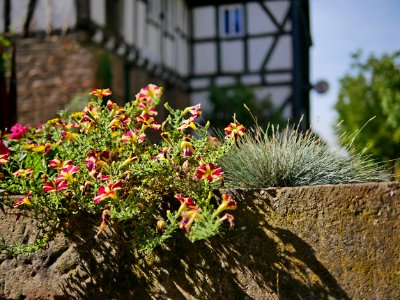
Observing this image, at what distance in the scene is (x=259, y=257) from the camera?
2.56 meters

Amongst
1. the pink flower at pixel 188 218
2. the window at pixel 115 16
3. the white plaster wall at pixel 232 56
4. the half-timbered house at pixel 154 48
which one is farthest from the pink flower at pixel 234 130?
the white plaster wall at pixel 232 56

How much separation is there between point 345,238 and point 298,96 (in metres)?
10.6

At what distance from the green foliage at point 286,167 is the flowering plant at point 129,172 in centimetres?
23

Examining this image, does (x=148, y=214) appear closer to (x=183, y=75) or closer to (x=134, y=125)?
(x=134, y=125)

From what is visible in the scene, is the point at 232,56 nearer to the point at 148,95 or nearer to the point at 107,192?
the point at 148,95

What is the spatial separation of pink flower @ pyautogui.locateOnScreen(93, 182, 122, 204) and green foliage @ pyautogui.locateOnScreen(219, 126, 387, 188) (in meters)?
Answer: 0.75

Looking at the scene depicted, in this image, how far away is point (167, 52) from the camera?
12.8m

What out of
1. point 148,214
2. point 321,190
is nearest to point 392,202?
point 321,190

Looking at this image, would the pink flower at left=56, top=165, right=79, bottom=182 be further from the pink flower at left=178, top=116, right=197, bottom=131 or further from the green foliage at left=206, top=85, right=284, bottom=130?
the green foliage at left=206, top=85, right=284, bottom=130

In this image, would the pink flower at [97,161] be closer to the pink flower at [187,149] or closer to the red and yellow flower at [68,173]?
the red and yellow flower at [68,173]

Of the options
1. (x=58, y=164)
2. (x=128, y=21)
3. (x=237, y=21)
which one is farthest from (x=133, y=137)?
(x=237, y=21)

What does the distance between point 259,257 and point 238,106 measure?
9764mm

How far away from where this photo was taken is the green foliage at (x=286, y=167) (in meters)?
2.84

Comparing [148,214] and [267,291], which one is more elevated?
[148,214]
